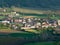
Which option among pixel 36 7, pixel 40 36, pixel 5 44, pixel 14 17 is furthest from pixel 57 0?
pixel 5 44

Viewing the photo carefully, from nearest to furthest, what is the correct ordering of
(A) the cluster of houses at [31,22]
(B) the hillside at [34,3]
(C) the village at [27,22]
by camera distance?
1. (C) the village at [27,22]
2. (A) the cluster of houses at [31,22]
3. (B) the hillside at [34,3]

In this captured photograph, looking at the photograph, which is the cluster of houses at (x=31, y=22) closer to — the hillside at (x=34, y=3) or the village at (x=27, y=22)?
the village at (x=27, y=22)

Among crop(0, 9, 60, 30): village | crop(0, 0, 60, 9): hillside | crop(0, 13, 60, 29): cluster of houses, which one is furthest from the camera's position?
crop(0, 0, 60, 9): hillside

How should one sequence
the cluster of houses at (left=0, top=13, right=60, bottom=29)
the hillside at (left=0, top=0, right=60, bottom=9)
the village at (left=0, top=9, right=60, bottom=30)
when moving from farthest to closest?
the hillside at (left=0, top=0, right=60, bottom=9)
the cluster of houses at (left=0, top=13, right=60, bottom=29)
the village at (left=0, top=9, right=60, bottom=30)

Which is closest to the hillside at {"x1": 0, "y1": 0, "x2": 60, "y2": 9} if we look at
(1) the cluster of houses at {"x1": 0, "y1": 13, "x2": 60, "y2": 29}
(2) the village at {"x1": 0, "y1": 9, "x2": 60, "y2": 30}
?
(2) the village at {"x1": 0, "y1": 9, "x2": 60, "y2": 30}

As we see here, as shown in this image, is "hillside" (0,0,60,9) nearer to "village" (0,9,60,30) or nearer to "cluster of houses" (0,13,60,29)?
"village" (0,9,60,30)

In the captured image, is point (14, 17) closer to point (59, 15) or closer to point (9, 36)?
point (59, 15)

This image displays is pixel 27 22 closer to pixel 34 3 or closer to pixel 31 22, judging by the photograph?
pixel 31 22

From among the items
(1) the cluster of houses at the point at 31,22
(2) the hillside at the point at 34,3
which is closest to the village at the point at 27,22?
(1) the cluster of houses at the point at 31,22

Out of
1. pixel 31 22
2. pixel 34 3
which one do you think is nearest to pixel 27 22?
pixel 31 22

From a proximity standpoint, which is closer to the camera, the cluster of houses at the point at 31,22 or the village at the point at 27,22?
the village at the point at 27,22

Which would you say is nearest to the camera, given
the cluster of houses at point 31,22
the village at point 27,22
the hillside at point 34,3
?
the village at point 27,22
